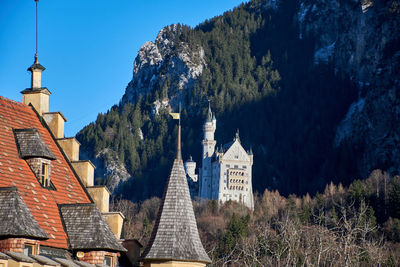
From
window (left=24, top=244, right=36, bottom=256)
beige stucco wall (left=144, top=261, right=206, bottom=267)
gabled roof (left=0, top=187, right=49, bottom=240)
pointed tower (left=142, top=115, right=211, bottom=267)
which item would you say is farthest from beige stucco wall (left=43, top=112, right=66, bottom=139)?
window (left=24, top=244, right=36, bottom=256)

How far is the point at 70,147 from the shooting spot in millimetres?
35812

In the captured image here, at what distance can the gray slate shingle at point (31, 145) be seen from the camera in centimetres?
3183

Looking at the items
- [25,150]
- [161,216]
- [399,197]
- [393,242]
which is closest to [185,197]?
[161,216]

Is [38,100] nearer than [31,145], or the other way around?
[31,145]

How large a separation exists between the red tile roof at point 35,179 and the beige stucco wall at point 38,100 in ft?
1.37

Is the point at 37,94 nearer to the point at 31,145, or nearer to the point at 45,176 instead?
the point at 31,145

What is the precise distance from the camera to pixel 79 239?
102 ft

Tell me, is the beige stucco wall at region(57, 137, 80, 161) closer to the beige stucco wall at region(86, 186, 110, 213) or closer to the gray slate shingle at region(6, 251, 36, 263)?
the beige stucco wall at region(86, 186, 110, 213)

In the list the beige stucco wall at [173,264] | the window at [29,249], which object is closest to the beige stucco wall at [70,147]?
the beige stucco wall at [173,264]

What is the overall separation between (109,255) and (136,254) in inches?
129

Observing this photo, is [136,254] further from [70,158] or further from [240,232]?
[240,232]

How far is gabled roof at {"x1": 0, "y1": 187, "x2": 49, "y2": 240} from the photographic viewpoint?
26969mm

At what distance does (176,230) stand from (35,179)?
5.02m

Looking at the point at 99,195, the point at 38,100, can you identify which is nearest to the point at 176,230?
the point at 99,195
